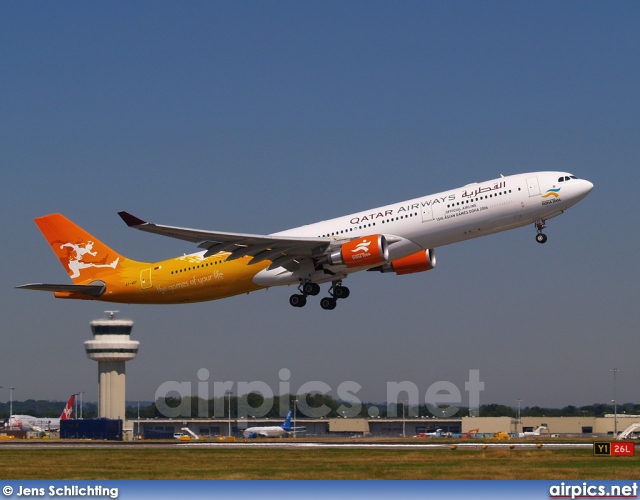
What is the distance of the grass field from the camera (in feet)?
117

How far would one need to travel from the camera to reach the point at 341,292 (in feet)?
182

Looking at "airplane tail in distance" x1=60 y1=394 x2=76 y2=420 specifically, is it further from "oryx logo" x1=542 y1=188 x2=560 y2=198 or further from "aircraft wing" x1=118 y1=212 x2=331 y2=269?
"oryx logo" x1=542 y1=188 x2=560 y2=198

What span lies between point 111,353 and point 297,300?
7534 cm

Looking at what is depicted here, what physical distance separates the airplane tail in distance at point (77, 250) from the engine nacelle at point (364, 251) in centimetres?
1632

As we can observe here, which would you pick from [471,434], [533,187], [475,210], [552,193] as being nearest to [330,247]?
[475,210]

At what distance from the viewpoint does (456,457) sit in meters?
43.2

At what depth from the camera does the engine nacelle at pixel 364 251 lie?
49.5m

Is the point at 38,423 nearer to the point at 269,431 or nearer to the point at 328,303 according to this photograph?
the point at 269,431

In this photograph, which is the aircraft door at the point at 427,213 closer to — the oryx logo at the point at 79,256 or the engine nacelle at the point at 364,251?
the engine nacelle at the point at 364,251

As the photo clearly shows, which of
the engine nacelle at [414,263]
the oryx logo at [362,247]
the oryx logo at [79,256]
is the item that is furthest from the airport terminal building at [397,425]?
the oryx logo at [362,247]

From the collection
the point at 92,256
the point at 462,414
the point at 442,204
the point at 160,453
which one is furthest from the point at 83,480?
the point at 462,414

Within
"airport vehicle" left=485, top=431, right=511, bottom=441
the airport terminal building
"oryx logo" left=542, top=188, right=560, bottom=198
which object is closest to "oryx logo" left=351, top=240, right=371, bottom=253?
"oryx logo" left=542, top=188, right=560, bottom=198

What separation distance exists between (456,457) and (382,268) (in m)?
15.0

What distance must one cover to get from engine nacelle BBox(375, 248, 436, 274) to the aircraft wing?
5246 millimetres
